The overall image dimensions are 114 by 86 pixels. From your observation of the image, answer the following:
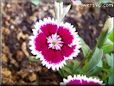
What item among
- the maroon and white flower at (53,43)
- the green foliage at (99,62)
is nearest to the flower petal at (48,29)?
the maroon and white flower at (53,43)

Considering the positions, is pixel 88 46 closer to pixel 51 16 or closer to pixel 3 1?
pixel 51 16

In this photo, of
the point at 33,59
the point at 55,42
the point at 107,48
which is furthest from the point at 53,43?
the point at 107,48

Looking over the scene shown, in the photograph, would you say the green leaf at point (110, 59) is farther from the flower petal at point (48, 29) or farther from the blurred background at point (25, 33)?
the flower petal at point (48, 29)

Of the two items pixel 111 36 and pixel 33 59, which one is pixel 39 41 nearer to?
pixel 33 59

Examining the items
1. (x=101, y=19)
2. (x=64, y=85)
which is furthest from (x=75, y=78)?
(x=101, y=19)

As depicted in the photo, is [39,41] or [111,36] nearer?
[39,41]

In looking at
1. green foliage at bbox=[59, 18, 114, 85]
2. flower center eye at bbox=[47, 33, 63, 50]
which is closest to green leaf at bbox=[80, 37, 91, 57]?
green foliage at bbox=[59, 18, 114, 85]

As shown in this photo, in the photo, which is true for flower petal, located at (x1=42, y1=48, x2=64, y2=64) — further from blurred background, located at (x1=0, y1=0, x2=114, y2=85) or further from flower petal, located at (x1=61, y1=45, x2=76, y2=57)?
blurred background, located at (x1=0, y1=0, x2=114, y2=85)
